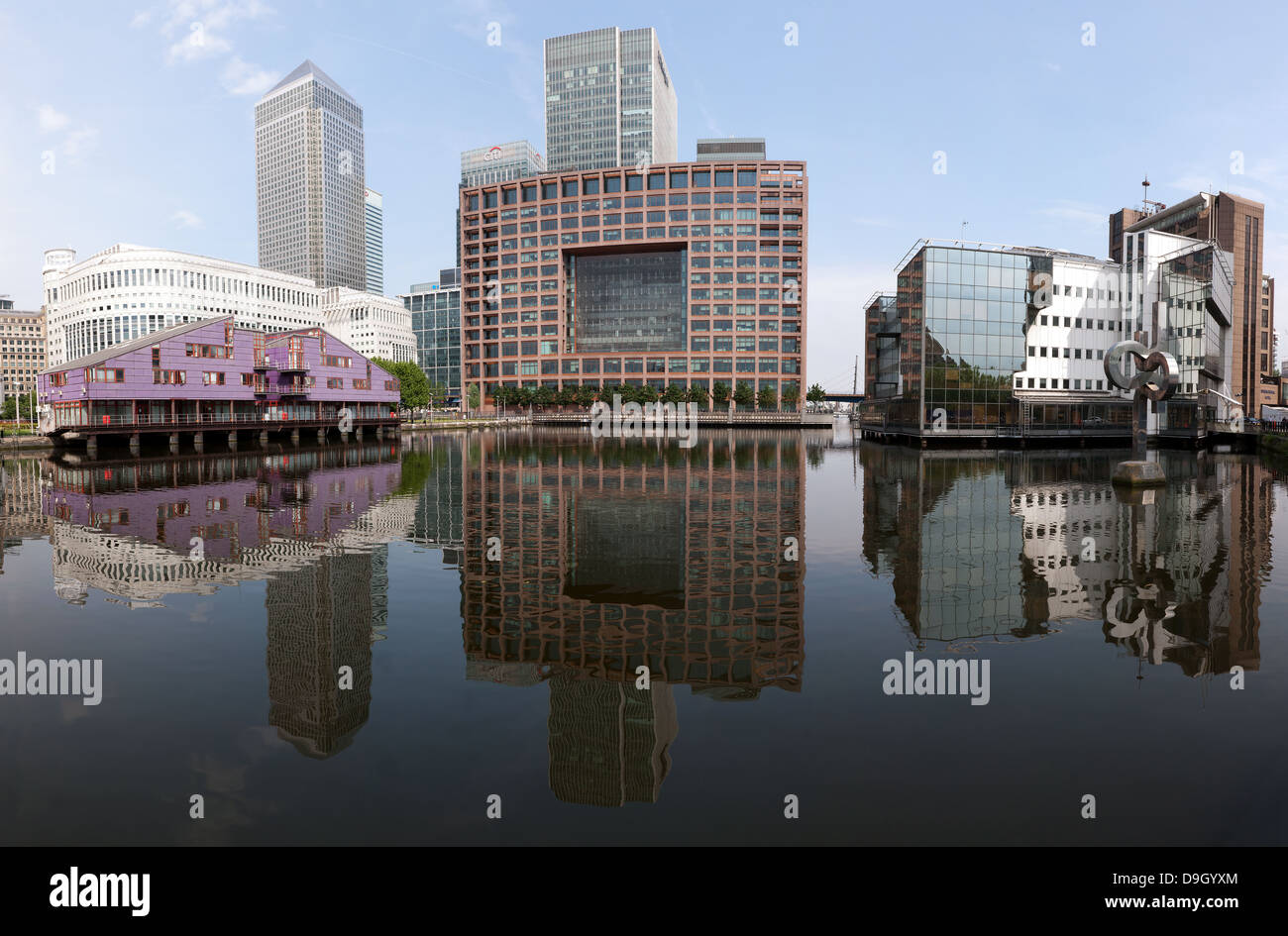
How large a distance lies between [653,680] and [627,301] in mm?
167847

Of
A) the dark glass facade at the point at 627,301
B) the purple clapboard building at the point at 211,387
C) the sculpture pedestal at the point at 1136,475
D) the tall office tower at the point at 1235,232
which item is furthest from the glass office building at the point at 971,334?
the dark glass facade at the point at 627,301

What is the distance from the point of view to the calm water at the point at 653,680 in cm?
779

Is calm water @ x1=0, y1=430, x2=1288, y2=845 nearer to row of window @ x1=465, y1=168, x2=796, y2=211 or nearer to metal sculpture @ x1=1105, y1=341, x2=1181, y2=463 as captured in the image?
metal sculpture @ x1=1105, y1=341, x2=1181, y2=463

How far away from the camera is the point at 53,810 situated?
7.88 meters

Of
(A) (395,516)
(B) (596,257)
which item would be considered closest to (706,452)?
(A) (395,516)

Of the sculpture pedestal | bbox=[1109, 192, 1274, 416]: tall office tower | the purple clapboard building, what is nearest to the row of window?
bbox=[1109, 192, 1274, 416]: tall office tower

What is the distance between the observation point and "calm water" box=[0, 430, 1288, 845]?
7785 millimetres

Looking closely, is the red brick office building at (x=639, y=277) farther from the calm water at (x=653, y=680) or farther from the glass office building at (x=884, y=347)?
the calm water at (x=653, y=680)

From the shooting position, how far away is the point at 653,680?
1136cm

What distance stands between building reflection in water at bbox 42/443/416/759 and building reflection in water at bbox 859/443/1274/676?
10.8m
